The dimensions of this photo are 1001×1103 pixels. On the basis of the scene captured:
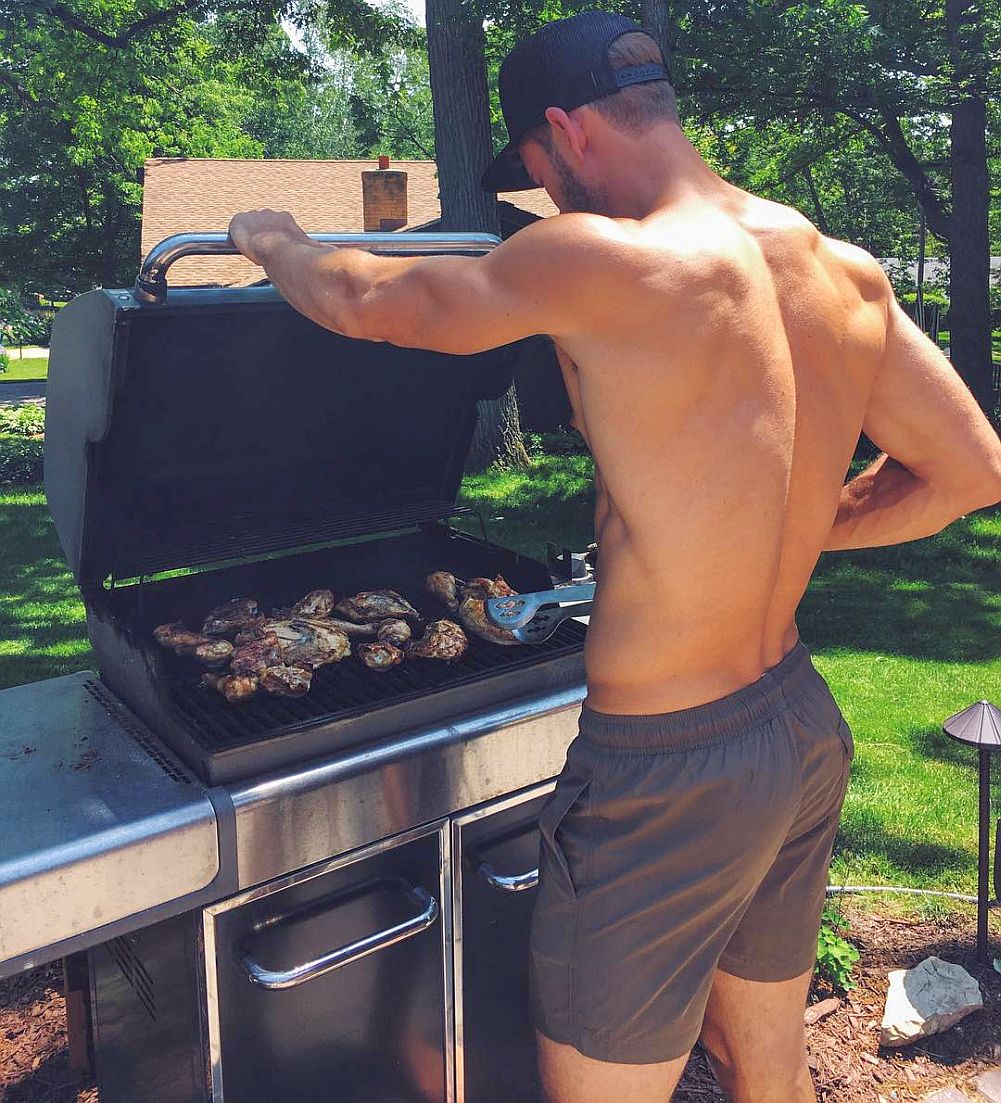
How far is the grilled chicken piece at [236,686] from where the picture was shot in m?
2.02

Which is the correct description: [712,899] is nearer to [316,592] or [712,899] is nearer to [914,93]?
[316,592]

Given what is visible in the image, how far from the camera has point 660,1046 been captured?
171 cm

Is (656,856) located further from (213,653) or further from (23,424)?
(23,424)

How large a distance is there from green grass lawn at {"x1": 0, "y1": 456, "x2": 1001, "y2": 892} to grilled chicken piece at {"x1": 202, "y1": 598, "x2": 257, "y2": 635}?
7.47 ft

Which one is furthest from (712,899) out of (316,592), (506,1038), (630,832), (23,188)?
(23,188)

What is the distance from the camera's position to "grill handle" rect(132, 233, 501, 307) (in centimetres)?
176

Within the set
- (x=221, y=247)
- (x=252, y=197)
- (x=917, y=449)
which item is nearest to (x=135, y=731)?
(x=221, y=247)

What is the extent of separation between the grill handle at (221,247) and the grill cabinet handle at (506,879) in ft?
3.98

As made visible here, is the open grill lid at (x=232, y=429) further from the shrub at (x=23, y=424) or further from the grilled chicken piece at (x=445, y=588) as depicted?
the shrub at (x=23, y=424)

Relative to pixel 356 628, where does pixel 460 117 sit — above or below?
above

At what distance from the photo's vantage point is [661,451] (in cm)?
156

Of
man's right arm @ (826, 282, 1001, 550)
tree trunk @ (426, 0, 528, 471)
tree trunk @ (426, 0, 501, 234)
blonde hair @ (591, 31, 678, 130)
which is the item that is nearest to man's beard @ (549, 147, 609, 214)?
blonde hair @ (591, 31, 678, 130)

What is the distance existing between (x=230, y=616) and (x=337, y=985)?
2.86 feet

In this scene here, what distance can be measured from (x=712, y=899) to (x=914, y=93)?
38.1 feet
